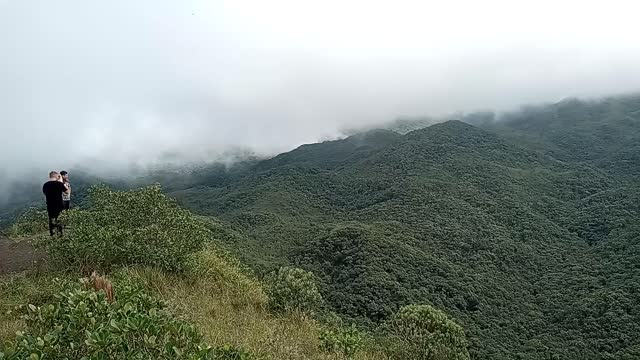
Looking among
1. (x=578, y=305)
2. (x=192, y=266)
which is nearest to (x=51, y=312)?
(x=192, y=266)

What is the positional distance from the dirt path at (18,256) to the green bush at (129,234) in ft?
1.55

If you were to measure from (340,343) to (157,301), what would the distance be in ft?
10.5

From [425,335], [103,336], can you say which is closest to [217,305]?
[103,336]

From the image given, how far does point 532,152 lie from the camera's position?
127m

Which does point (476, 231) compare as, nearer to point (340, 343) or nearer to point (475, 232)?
point (475, 232)

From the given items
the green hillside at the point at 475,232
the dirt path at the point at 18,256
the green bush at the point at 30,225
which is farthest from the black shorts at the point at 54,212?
the green hillside at the point at 475,232

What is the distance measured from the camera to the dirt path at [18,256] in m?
9.17

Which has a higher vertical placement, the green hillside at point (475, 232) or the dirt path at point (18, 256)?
the dirt path at point (18, 256)

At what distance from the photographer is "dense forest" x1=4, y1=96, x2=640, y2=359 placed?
4656cm

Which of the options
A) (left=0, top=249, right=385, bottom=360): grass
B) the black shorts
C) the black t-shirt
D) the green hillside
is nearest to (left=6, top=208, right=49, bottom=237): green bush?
the black shorts

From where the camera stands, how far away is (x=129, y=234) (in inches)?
342

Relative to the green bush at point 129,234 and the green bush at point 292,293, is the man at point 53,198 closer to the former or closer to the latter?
the green bush at point 129,234

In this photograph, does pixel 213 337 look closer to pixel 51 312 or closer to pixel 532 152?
pixel 51 312

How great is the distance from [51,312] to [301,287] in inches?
227
